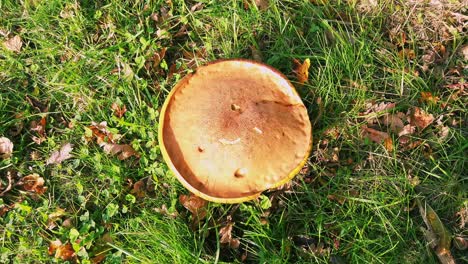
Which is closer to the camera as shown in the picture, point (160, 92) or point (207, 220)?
point (207, 220)

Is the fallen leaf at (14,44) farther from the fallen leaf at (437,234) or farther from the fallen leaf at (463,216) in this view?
the fallen leaf at (463,216)

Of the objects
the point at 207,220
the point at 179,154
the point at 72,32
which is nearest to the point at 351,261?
the point at 207,220

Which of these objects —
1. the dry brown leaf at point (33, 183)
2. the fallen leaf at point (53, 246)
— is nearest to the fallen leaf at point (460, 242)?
the fallen leaf at point (53, 246)

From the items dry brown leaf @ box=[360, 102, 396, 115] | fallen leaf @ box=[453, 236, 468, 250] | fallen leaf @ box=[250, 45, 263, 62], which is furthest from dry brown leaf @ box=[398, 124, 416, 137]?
fallen leaf @ box=[250, 45, 263, 62]

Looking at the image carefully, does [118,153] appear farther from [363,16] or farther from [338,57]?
[363,16]

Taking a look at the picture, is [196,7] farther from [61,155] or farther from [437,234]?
[437,234]

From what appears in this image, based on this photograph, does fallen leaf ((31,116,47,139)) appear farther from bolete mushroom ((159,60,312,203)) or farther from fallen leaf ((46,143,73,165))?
bolete mushroom ((159,60,312,203))
